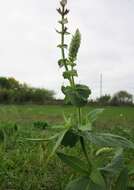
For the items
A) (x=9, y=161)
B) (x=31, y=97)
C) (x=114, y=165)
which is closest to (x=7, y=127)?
(x=9, y=161)

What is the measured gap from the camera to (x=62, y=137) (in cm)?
144

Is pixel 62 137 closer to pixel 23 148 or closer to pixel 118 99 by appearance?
pixel 23 148

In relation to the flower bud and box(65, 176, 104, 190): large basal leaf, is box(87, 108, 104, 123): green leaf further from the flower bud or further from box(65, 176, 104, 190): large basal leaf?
the flower bud

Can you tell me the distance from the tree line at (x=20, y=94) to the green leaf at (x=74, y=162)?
2623cm

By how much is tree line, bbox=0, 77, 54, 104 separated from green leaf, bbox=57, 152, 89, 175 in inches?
1033

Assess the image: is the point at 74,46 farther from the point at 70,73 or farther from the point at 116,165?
the point at 116,165

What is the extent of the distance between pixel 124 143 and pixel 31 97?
101 feet

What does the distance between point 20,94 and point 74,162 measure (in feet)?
91.5

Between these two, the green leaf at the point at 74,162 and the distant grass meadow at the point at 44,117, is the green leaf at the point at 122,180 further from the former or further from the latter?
the distant grass meadow at the point at 44,117

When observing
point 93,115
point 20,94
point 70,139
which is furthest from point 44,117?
point 20,94

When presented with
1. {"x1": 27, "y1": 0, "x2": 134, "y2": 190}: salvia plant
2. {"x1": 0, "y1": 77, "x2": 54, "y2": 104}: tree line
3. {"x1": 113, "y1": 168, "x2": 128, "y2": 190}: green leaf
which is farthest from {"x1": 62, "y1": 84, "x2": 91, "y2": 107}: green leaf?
{"x1": 0, "y1": 77, "x2": 54, "y2": 104}: tree line

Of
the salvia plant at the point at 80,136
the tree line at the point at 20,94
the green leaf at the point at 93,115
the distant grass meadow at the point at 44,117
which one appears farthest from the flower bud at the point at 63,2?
the tree line at the point at 20,94

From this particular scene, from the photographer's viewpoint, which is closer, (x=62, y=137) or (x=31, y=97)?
(x=62, y=137)

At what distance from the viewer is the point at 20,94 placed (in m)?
29.3
